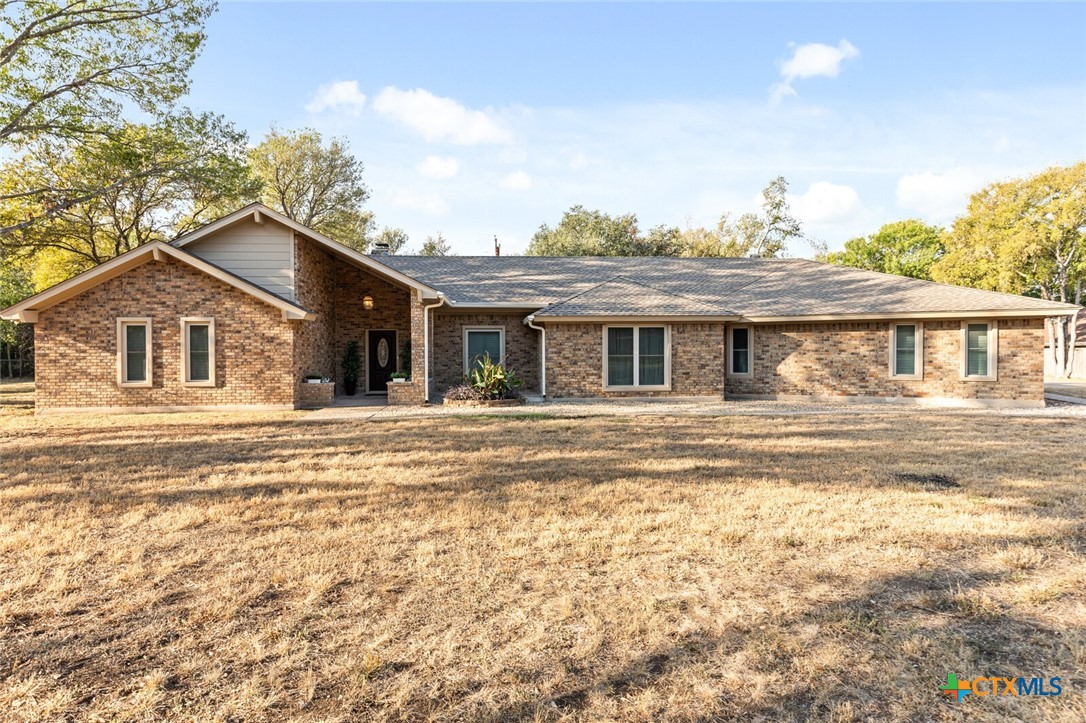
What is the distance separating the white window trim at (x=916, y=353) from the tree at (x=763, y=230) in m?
21.8

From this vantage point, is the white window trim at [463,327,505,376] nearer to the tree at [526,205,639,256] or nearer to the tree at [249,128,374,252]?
Answer: the tree at [526,205,639,256]

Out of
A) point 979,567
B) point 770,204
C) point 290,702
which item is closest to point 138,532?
point 290,702

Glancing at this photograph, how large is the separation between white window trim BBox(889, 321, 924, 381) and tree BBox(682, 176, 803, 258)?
2182 centimetres

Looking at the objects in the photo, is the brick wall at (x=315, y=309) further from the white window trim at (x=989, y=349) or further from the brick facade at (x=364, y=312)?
the white window trim at (x=989, y=349)

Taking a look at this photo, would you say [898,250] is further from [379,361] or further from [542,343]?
[379,361]

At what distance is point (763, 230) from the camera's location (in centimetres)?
3625

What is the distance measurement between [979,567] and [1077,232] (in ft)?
115

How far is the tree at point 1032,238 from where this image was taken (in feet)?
91.6

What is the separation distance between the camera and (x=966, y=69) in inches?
534

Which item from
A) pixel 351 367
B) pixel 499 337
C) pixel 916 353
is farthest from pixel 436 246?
pixel 916 353

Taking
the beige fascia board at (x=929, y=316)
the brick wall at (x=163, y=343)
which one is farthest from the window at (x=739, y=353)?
the brick wall at (x=163, y=343)

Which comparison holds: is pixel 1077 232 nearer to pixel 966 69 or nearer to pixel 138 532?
pixel 966 69

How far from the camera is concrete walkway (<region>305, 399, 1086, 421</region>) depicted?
12.0 m

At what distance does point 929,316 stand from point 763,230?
2407 cm
